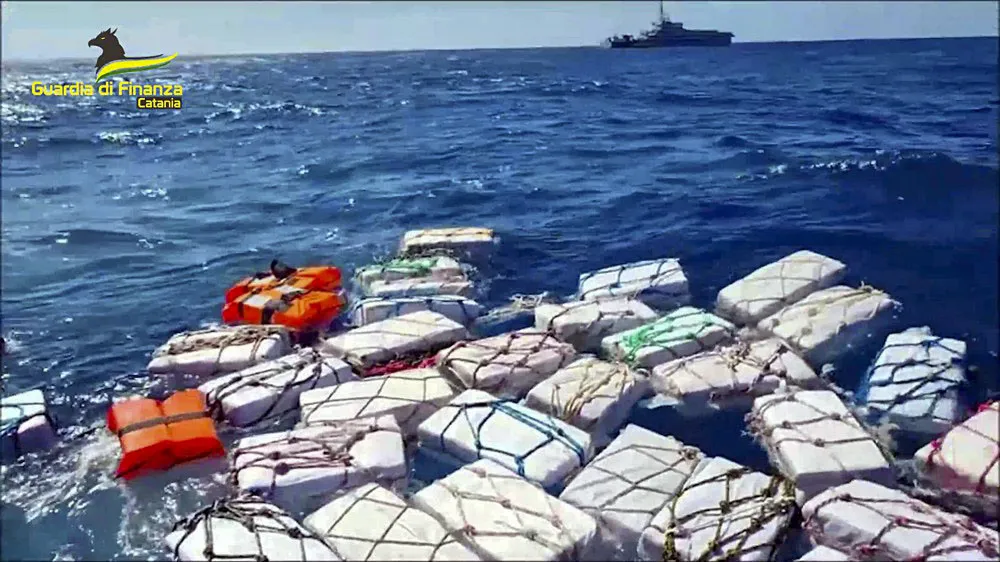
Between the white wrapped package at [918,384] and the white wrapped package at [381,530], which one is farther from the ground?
the white wrapped package at [918,384]

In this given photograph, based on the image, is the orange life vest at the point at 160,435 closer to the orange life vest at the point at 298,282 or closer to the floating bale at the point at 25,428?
the floating bale at the point at 25,428

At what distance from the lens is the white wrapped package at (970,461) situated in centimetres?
959

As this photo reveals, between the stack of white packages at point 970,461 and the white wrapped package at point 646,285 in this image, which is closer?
the stack of white packages at point 970,461

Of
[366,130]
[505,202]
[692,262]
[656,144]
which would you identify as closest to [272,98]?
[366,130]

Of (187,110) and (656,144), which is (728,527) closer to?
(656,144)

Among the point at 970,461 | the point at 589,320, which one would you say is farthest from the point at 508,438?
the point at 970,461

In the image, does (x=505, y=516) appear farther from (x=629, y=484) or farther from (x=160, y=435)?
(x=160, y=435)

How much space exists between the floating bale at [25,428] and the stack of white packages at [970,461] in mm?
11724

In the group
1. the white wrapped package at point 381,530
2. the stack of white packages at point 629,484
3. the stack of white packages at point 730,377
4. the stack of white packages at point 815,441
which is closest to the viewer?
the white wrapped package at point 381,530

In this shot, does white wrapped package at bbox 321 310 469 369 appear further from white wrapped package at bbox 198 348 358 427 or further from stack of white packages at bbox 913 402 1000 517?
stack of white packages at bbox 913 402 1000 517

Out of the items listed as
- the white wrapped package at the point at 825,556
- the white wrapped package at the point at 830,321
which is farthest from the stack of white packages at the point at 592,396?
the white wrapped package at the point at 825,556

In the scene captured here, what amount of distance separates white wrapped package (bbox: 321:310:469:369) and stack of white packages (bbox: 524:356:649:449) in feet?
8.09

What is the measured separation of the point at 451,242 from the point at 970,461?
11850 mm

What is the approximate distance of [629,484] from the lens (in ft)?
31.3
